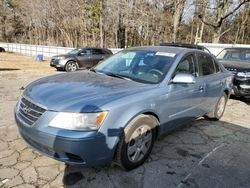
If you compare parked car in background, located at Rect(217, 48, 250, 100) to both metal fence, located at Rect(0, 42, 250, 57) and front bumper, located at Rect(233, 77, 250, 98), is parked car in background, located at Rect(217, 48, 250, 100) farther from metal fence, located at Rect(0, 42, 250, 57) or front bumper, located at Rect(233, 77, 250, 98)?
metal fence, located at Rect(0, 42, 250, 57)

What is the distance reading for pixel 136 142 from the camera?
2.97m

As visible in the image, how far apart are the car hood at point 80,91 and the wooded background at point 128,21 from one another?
1744 cm

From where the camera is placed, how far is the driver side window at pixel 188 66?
360cm

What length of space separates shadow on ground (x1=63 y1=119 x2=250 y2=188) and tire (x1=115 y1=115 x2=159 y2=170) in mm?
142

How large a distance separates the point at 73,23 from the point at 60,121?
25304mm

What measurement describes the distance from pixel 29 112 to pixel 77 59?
1117 cm

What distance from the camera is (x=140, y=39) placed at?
78.5 feet

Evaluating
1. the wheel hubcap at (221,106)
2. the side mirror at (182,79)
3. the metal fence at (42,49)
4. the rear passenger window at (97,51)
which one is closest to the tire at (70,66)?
the rear passenger window at (97,51)

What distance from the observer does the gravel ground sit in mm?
2744

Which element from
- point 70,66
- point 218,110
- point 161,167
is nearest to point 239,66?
point 218,110

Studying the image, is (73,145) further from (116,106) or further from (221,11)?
(221,11)

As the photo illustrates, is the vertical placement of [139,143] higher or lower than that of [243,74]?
lower

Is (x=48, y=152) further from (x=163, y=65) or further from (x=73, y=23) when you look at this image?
(x=73, y=23)

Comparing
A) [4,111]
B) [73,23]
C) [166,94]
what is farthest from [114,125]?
[73,23]
